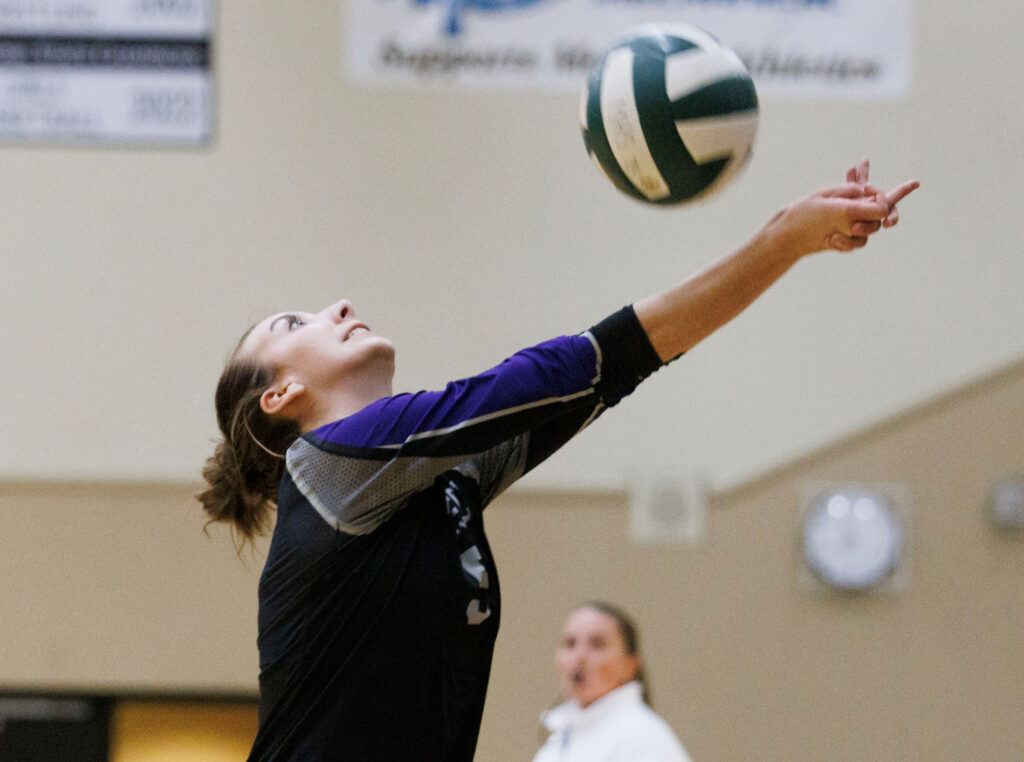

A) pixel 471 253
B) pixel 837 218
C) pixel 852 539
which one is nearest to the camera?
pixel 837 218

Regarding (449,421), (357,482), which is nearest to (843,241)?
(449,421)

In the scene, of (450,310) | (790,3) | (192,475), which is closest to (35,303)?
(192,475)

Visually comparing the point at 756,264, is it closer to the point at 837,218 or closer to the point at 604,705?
Answer: the point at 837,218

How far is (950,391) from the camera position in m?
5.25

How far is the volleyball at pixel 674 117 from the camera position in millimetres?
2178

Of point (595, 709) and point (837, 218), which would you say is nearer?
point (837, 218)

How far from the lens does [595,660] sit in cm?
407

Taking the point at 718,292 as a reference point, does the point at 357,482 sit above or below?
below

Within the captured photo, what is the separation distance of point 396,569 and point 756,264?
0.65 m

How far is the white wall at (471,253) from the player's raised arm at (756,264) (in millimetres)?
3560

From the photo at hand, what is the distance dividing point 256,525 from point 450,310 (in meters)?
3.28

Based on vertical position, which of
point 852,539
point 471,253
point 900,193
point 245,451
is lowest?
point 245,451

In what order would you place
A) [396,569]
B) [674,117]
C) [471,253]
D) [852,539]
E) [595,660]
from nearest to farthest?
[396,569]
[674,117]
[595,660]
[852,539]
[471,253]

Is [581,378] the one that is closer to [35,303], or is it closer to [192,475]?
[192,475]
